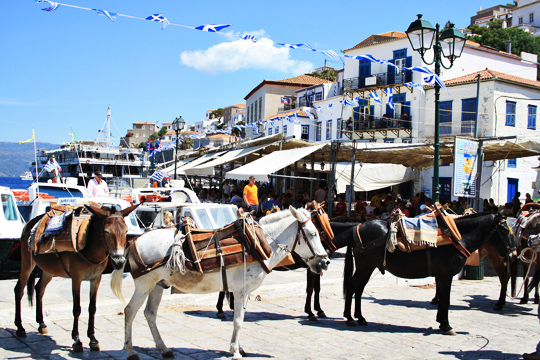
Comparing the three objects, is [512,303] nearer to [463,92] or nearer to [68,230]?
[68,230]

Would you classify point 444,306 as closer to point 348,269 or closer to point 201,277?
point 348,269

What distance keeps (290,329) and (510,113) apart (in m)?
26.5

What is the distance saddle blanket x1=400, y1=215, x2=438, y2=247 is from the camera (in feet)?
23.2

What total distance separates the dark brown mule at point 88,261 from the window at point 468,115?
26646 millimetres

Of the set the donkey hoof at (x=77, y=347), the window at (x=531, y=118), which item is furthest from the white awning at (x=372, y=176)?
the donkey hoof at (x=77, y=347)

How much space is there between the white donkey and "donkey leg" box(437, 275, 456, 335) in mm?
2363

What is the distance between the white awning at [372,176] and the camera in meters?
21.7

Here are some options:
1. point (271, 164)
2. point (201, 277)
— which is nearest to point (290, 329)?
point (201, 277)

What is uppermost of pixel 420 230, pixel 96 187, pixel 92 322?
pixel 96 187

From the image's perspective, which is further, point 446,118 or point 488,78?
point 446,118

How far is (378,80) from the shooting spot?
34.8 metres

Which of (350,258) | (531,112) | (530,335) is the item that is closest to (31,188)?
(350,258)

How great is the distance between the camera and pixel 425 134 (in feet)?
102

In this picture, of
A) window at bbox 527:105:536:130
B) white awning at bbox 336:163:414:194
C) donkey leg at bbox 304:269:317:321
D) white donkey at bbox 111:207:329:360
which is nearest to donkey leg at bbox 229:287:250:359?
white donkey at bbox 111:207:329:360
